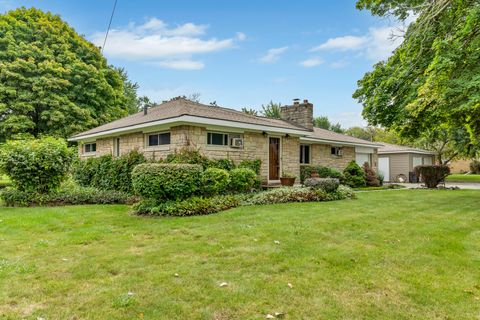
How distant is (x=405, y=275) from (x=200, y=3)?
1084 centimetres

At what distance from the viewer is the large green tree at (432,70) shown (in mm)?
6832

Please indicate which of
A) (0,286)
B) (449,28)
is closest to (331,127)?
(449,28)


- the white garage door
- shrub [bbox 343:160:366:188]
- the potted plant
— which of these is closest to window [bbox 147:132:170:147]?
the potted plant

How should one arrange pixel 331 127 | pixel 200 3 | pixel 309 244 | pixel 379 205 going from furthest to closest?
pixel 331 127 → pixel 200 3 → pixel 379 205 → pixel 309 244

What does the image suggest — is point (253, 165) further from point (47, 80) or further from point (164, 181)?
point (47, 80)

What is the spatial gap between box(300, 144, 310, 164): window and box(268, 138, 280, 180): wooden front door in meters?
3.48

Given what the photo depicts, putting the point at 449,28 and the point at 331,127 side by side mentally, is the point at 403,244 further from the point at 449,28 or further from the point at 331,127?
the point at 331,127

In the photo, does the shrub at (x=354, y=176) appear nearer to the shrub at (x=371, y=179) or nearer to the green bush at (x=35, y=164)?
the shrub at (x=371, y=179)

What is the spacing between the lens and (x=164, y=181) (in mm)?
8805

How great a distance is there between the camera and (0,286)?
3852mm

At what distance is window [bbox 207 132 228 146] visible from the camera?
41.6 ft

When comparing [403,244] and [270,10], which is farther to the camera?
[270,10]

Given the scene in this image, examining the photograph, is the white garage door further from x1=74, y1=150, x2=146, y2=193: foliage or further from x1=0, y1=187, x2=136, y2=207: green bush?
A: x1=0, y1=187, x2=136, y2=207: green bush

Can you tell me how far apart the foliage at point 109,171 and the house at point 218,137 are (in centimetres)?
51
